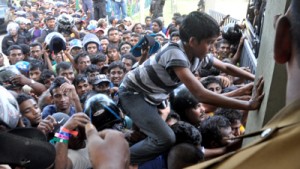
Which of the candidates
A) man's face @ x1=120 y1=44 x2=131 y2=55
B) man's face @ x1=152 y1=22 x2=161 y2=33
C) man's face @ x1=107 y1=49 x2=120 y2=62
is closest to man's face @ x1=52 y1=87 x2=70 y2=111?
man's face @ x1=107 y1=49 x2=120 y2=62

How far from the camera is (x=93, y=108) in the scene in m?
2.56

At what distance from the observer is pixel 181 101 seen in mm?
3221

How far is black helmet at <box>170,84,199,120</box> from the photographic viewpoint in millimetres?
3173

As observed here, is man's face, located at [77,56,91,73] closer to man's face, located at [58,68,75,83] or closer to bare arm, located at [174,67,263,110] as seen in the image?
man's face, located at [58,68,75,83]

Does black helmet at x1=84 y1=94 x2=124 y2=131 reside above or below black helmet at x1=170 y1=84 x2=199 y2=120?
above

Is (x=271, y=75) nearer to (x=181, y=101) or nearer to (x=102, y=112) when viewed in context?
(x=102, y=112)

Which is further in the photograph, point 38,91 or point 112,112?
point 38,91

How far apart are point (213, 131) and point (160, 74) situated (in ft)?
2.34

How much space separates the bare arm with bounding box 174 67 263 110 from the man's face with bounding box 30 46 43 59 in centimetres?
501

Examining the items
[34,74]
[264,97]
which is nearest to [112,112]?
[264,97]

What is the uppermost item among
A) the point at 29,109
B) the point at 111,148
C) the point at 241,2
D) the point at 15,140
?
the point at 111,148

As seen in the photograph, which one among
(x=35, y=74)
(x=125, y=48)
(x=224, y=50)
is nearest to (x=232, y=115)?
(x=224, y=50)

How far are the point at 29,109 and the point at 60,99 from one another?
53cm

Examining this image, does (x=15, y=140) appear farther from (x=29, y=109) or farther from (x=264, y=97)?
(x=29, y=109)
